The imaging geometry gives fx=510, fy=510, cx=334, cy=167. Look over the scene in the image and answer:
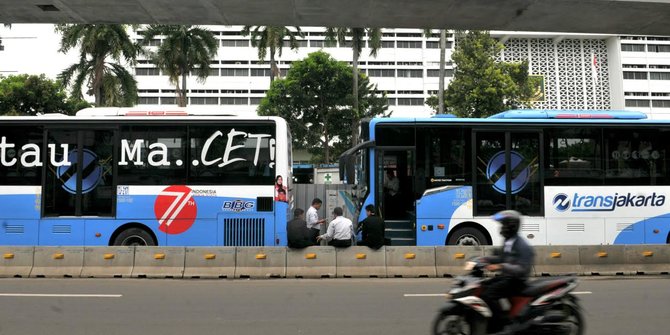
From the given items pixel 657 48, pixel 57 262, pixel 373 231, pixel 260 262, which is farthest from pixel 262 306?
pixel 657 48

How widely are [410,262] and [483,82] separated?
2295 cm

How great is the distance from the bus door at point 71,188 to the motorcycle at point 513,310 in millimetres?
8440

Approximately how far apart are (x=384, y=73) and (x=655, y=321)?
6688 centimetres

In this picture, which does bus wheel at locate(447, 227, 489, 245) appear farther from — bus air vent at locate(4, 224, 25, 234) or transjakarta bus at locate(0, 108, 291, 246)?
bus air vent at locate(4, 224, 25, 234)

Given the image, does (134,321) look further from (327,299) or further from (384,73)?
(384,73)

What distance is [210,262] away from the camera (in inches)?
427

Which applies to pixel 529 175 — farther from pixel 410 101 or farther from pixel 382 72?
pixel 382 72

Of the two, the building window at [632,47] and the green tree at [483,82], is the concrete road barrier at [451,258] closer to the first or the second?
the green tree at [483,82]

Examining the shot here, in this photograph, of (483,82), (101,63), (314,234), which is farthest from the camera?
(101,63)

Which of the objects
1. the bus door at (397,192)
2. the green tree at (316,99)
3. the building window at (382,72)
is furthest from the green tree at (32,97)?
the building window at (382,72)

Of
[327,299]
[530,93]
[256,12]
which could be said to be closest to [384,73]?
[530,93]

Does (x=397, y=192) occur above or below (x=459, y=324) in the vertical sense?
above

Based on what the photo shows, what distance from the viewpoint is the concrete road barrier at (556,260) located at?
11055 millimetres

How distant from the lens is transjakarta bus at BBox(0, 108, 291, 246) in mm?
11141
